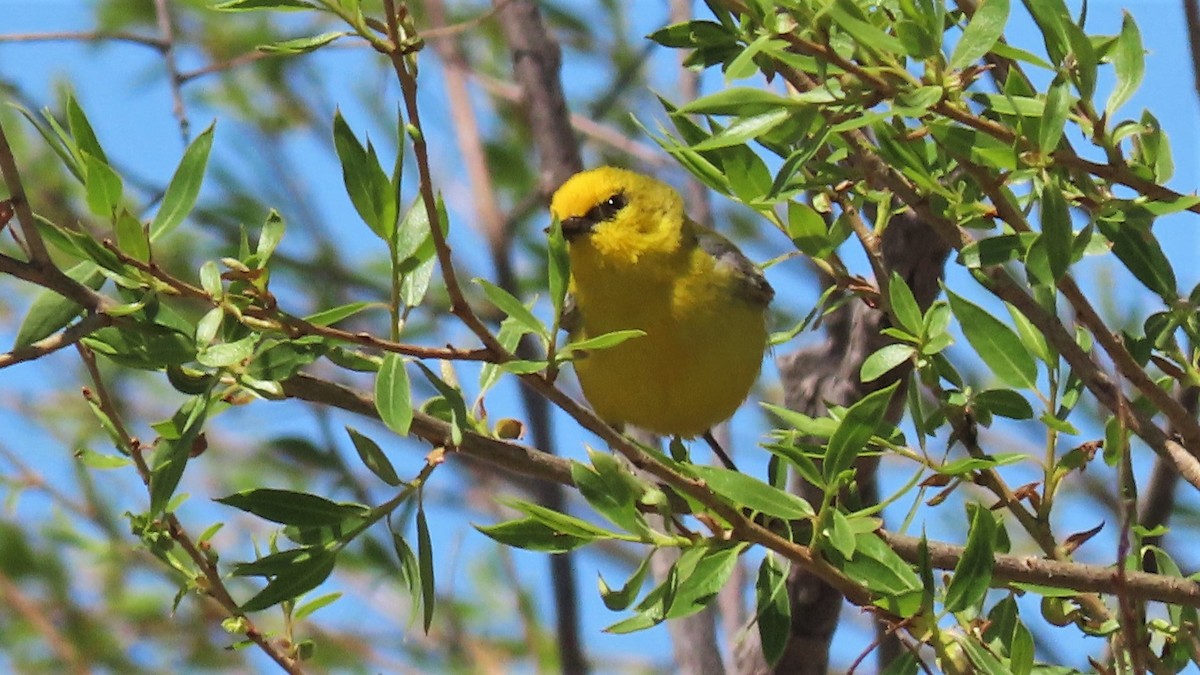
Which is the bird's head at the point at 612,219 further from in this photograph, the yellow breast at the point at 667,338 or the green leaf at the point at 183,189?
the green leaf at the point at 183,189

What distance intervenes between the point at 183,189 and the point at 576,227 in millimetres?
1647

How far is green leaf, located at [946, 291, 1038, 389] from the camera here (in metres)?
1.56

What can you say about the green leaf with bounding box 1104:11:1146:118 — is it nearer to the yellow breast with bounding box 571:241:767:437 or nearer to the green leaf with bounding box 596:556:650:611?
the green leaf with bounding box 596:556:650:611

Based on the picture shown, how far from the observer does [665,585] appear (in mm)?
1432

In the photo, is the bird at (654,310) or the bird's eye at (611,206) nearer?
the bird at (654,310)

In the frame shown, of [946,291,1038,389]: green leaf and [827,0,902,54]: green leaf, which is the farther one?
[946,291,1038,389]: green leaf

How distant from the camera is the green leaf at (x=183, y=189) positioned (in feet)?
4.69

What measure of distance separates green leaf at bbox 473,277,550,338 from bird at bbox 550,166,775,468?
1.50m

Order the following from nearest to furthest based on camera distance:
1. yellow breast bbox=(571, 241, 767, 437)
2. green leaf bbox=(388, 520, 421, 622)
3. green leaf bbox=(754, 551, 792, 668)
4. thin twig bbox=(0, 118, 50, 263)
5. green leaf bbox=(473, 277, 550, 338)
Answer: thin twig bbox=(0, 118, 50, 263), green leaf bbox=(473, 277, 550, 338), green leaf bbox=(388, 520, 421, 622), green leaf bbox=(754, 551, 792, 668), yellow breast bbox=(571, 241, 767, 437)

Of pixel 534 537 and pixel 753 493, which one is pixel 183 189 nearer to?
pixel 534 537

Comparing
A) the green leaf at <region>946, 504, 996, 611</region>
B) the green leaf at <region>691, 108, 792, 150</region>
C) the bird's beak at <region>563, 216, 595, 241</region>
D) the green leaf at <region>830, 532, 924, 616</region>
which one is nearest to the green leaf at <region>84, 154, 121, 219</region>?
the green leaf at <region>691, 108, 792, 150</region>

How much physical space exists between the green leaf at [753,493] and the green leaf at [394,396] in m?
0.30

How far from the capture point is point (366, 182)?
1.36 m

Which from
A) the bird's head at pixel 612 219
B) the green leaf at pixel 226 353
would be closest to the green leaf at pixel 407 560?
the green leaf at pixel 226 353
